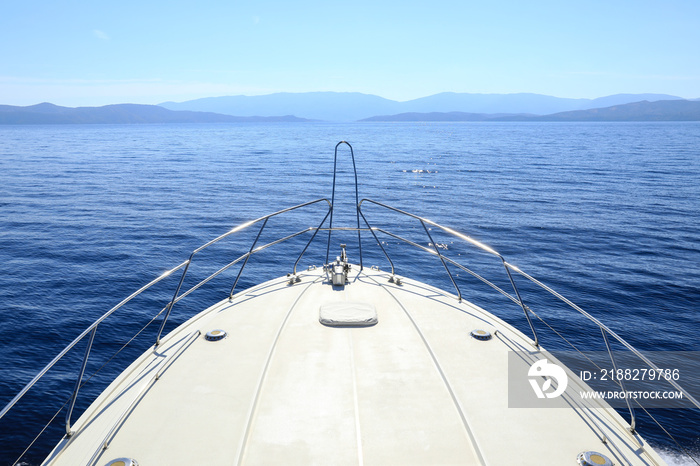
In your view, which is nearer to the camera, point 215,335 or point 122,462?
point 122,462

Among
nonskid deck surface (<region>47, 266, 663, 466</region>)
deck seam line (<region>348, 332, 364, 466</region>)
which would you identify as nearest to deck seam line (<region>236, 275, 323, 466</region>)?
nonskid deck surface (<region>47, 266, 663, 466</region>)

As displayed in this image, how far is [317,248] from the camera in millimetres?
27078

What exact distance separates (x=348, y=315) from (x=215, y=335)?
2.37 meters

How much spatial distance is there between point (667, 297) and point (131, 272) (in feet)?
80.4

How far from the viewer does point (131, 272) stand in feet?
70.0

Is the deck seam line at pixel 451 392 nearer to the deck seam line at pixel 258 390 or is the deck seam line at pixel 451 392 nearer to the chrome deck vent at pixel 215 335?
the deck seam line at pixel 258 390

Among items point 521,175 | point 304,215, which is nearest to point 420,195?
point 304,215

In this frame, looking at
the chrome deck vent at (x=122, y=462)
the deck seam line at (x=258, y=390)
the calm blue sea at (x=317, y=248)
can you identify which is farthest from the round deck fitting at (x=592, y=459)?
the calm blue sea at (x=317, y=248)

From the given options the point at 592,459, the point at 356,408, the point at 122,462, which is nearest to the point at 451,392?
the point at 356,408

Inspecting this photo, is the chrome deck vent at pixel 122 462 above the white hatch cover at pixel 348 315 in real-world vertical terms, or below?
below

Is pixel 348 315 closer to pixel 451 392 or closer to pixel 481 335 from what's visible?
pixel 481 335

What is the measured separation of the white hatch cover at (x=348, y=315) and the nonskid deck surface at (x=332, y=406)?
13 centimetres

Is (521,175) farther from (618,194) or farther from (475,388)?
(475,388)

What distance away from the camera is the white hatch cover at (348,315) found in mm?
7863
